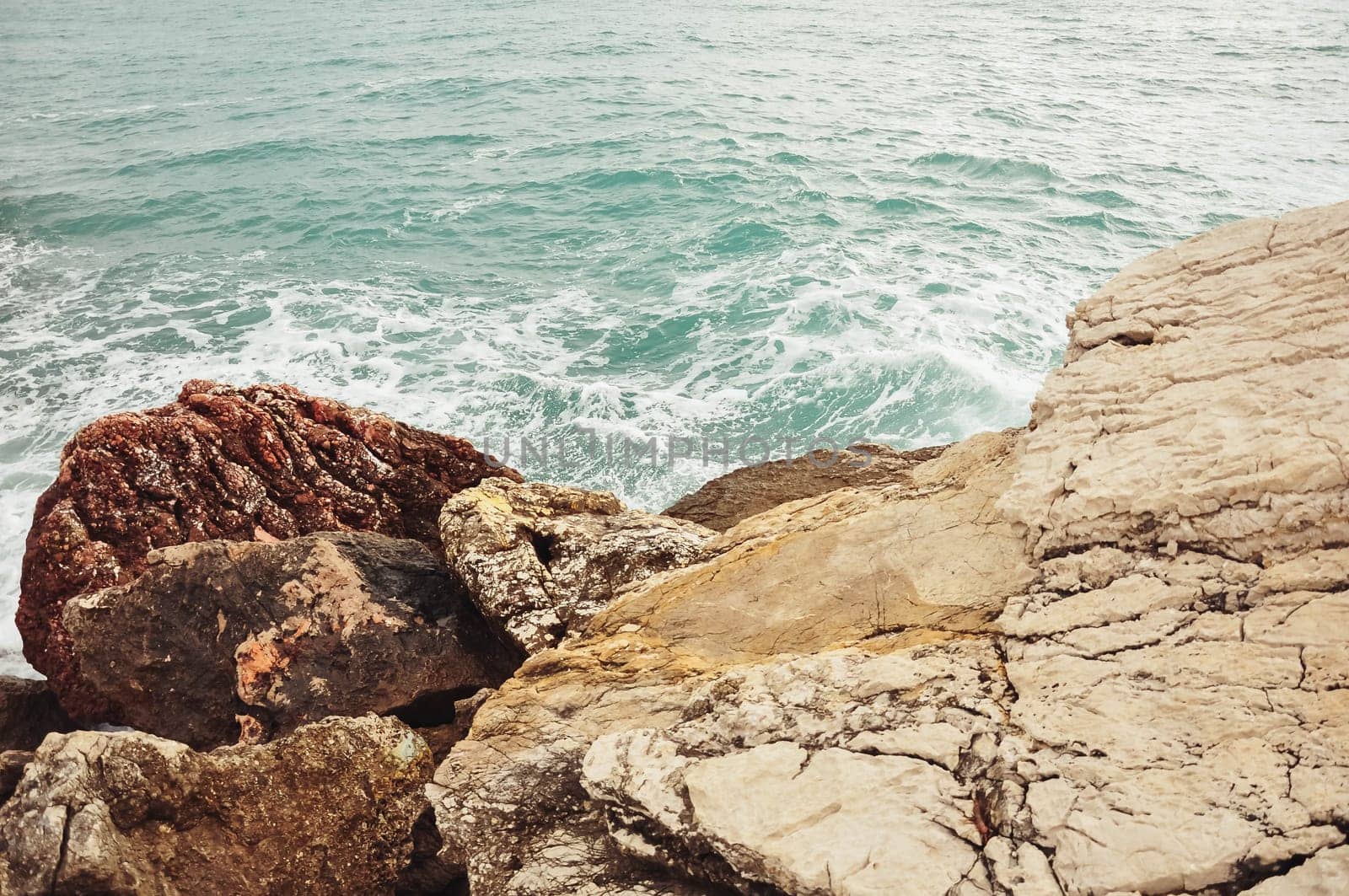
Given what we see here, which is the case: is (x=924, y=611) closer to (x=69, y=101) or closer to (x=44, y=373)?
(x=44, y=373)

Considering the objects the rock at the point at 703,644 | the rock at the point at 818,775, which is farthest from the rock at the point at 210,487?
the rock at the point at 818,775

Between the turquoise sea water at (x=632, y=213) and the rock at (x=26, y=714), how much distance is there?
335 cm

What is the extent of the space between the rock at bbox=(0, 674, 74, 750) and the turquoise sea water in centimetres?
335

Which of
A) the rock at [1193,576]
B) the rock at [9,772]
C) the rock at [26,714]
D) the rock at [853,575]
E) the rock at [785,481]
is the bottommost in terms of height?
the rock at [26,714]

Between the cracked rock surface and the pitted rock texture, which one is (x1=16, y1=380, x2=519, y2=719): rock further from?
the cracked rock surface

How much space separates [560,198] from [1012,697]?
835 inches

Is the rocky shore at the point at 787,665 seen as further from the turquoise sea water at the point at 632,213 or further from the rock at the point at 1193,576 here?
the turquoise sea water at the point at 632,213

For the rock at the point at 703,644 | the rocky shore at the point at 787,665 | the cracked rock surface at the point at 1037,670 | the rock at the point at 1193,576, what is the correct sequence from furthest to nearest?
1. the rock at the point at 703,644
2. the rocky shore at the point at 787,665
3. the cracked rock surface at the point at 1037,670
4. the rock at the point at 1193,576

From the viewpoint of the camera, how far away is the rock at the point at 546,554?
683 cm

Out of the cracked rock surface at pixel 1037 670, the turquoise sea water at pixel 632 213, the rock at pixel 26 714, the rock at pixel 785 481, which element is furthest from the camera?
the turquoise sea water at pixel 632 213

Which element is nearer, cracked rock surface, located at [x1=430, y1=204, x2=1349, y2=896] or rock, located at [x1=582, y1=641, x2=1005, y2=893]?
cracked rock surface, located at [x1=430, y1=204, x2=1349, y2=896]

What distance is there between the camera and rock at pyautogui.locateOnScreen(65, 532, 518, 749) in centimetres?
677

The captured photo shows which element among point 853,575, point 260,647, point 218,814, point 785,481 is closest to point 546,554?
point 260,647

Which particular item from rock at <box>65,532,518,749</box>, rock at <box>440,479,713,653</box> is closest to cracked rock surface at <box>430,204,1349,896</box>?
rock at <box>440,479,713,653</box>
